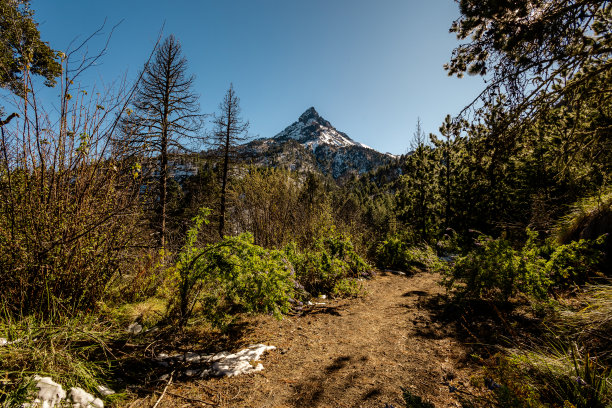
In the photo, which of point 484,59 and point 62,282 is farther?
point 484,59

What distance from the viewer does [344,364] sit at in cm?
252

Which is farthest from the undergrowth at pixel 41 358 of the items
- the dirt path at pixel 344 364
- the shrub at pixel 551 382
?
the shrub at pixel 551 382

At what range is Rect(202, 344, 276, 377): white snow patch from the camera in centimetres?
233

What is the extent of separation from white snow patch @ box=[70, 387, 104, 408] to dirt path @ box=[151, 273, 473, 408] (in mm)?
453

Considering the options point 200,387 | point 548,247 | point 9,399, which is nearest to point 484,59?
point 548,247

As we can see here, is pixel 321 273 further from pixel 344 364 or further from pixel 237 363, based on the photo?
Answer: pixel 237 363

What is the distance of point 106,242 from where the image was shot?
2516 mm

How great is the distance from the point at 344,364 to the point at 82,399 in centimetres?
212

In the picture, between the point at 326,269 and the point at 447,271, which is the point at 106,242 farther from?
the point at 447,271

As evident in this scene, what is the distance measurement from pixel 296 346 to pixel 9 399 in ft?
7.60

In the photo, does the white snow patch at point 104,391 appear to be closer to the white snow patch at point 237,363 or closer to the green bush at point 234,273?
the white snow patch at point 237,363

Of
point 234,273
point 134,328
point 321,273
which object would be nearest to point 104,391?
point 134,328

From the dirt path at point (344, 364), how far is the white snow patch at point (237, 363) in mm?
80

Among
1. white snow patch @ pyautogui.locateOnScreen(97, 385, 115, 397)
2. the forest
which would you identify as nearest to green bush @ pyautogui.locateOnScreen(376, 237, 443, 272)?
the forest
